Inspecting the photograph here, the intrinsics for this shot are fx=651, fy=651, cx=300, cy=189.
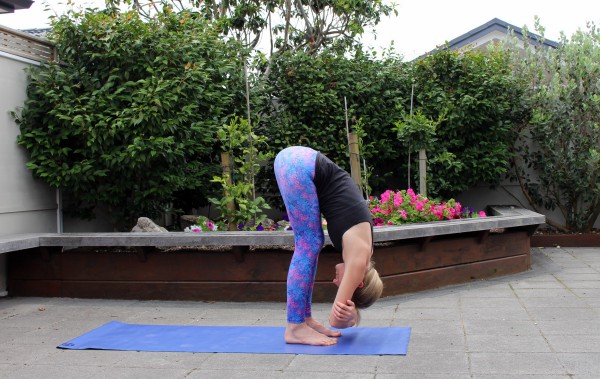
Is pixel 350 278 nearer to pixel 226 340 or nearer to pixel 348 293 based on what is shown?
pixel 348 293

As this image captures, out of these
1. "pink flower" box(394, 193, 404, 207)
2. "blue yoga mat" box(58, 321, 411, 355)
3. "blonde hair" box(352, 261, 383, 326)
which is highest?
"pink flower" box(394, 193, 404, 207)

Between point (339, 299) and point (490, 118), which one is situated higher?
point (490, 118)

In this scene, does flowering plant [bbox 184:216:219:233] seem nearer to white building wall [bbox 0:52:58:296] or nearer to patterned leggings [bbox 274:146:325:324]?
white building wall [bbox 0:52:58:296]

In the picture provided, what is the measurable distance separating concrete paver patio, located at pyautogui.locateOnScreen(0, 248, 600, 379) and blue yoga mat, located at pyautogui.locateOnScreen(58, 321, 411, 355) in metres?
0.11

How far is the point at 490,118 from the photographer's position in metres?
9.23

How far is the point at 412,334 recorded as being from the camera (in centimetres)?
471

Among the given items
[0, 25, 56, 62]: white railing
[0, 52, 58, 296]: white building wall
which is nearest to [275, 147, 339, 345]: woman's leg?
[0, 52, 58, 296]: white building wall

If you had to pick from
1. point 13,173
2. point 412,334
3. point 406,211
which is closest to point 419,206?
point 406,211

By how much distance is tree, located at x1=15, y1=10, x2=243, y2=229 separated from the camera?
6.46 meters

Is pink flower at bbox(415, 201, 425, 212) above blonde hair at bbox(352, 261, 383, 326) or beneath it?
above

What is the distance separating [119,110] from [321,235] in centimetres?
321

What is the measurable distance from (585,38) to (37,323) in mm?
8368

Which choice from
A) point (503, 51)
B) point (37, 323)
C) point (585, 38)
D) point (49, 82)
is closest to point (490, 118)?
point (503, 51)

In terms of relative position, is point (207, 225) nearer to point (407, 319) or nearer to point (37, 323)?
point (37, 323)
